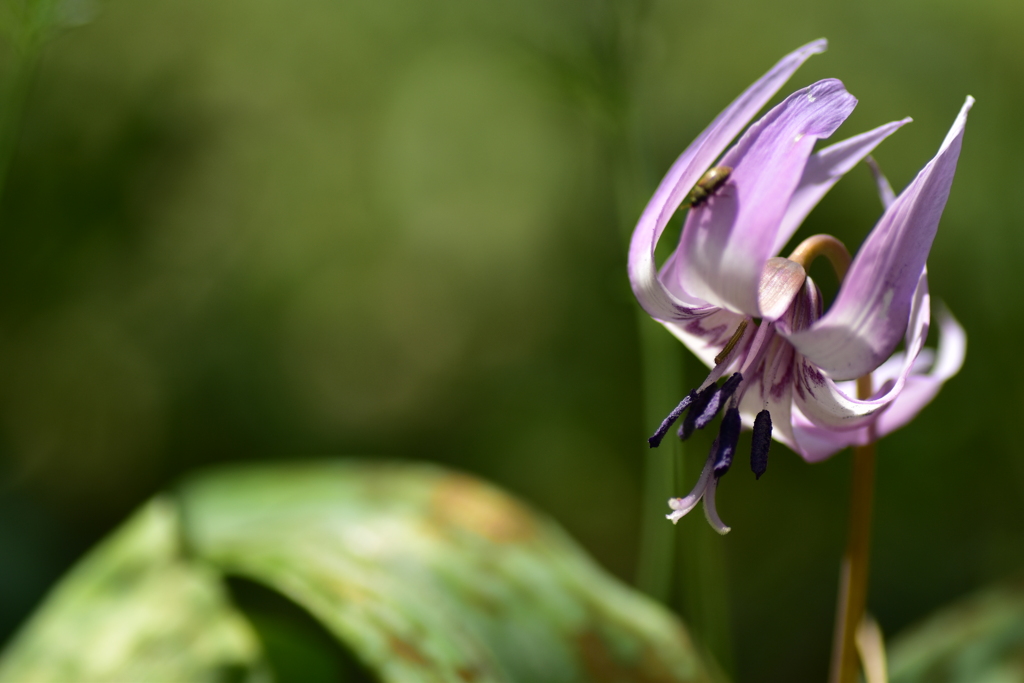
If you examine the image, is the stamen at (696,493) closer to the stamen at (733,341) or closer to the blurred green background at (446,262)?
the stamen at (733,341)

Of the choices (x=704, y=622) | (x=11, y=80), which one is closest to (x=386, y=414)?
(x=704, y=622)

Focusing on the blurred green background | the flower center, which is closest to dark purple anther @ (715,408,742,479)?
the flower center

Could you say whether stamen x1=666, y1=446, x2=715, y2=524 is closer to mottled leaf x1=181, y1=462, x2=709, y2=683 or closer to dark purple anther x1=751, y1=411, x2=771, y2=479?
dark purple anther x1=751, y1=411, x2=771, y2=479

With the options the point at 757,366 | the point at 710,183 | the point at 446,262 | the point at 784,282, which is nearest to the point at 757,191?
the point at 710,183

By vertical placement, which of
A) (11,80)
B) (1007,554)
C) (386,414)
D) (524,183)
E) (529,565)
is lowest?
(1007,554)

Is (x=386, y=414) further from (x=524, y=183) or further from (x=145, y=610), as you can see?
(x=145, y=610)

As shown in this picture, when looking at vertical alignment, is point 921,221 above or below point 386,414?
above
